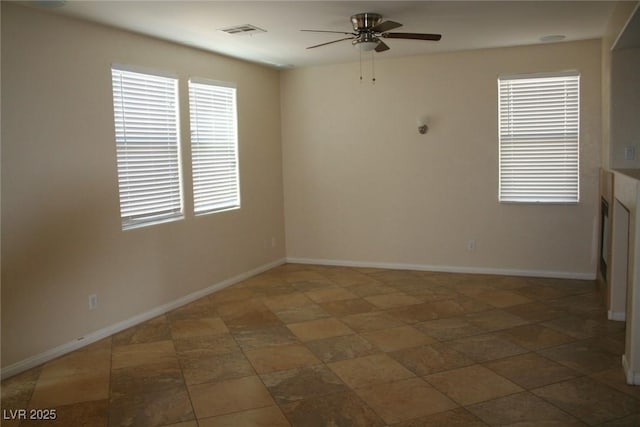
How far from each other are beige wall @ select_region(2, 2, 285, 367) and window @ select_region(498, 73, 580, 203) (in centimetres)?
343

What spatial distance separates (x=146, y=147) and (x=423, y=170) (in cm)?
326

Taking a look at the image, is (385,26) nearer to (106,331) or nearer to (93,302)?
(93,302)

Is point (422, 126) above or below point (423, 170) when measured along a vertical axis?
above

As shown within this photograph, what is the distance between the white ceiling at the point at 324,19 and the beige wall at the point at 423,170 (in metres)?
0.56

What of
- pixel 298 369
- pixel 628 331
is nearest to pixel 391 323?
pixel 298 369

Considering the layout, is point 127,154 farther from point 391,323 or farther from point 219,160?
point 391,323

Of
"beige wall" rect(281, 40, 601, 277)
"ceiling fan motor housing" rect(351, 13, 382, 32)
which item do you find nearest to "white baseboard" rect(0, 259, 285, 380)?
"beige wall" rect(281, 40, 601, 277)

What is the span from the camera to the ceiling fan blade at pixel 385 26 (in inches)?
155

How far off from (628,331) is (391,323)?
1.85m

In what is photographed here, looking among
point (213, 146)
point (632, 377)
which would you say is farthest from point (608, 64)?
point (213, 146)

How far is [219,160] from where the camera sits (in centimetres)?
592

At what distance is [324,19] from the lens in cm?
433

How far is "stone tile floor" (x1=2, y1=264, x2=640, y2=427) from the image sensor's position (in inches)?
120

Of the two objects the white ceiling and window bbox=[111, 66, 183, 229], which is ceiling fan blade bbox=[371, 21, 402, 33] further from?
window bbox=[111, 66, 183, 229]
